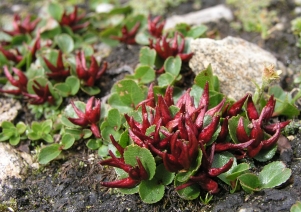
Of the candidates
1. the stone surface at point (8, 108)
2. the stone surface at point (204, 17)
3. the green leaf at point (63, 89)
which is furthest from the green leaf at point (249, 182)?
the stone surface at point (204, 17)

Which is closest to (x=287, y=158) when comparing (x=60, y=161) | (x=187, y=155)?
(x=187, y=155)

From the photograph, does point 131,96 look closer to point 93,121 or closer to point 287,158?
point 93,121

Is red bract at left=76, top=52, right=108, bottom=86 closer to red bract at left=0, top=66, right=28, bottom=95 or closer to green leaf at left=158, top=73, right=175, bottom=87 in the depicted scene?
red bract at left=0, top=66, right=28, bottom=95

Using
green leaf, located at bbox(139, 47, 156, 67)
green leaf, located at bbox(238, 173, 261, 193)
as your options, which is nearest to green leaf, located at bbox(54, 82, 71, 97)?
green leaf, located at bbox(139, 47, 156, 67)

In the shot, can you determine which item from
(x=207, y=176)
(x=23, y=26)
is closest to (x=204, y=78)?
(x=207, y=176)

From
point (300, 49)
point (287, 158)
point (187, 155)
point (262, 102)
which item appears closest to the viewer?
point (187, 155)

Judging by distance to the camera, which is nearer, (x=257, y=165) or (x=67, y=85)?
(x=257, y=165)
